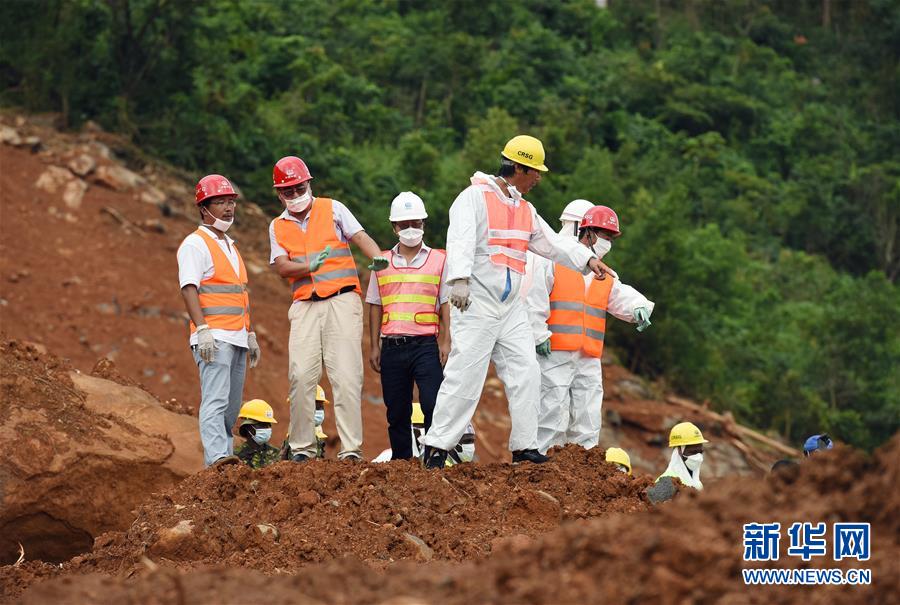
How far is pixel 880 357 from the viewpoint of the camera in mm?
23703

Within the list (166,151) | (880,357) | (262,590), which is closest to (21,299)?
(166,151)

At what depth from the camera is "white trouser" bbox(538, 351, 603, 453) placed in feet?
32.7

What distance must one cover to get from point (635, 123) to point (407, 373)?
26.0 metres

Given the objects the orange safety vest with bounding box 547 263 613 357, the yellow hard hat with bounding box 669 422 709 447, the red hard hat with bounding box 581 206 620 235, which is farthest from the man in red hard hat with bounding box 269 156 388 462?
the yellow hard hat with bounding box 669 422 709 447

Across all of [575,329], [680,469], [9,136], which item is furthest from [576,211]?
[9,136]

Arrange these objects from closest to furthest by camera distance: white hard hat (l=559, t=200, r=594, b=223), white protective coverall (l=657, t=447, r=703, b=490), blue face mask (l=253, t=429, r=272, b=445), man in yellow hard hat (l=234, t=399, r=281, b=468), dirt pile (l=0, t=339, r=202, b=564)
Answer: dirt pile (l=0, t=339, r=202, b=564) → white protective coverall (l=657, t=447, r=703, b=490) → man in yellow hard hat (l=234, t=399, r=281, b=468) → blue face mask (l=253, t=429, r=272, b=445) → white hard hat (l=559, t=200, r=594, b=223)

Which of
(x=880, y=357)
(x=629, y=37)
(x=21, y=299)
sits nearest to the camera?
(x=21, y=299)

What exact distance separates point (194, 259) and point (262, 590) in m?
4.59

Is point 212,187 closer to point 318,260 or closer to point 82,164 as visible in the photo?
point 318,260

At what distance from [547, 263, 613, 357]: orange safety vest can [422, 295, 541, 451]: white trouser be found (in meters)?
1.42

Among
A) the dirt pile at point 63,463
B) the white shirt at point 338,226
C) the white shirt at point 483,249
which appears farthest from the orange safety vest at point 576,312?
the dirt pile at point 63,463

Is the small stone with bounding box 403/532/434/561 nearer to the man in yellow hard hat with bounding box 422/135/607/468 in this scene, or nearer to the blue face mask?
the man in yellow hard hat with bounding box 422/135/607/468

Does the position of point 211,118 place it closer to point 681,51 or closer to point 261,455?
point 261,455

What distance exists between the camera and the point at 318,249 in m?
8.94
